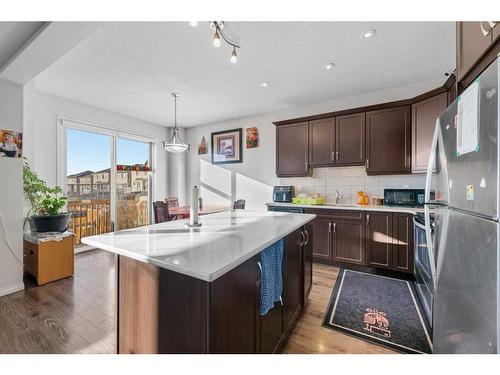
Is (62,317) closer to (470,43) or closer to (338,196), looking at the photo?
(470,43)

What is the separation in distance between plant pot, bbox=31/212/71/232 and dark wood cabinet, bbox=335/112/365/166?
154 inches

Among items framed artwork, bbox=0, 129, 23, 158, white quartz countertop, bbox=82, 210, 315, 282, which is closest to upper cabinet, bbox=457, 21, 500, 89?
white quartz countertop, bbox=82, 210, 315, 282

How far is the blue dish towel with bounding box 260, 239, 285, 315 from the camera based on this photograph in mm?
1256

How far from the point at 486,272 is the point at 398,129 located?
2.75 meters

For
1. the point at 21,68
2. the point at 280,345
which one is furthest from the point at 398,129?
the point at 21,68

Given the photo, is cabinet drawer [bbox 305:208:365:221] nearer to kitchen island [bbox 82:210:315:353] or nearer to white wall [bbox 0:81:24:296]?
kitchen island [bbox 82:210:315:353]

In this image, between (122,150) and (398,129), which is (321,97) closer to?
(398,129)

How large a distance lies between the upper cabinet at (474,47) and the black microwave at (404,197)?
6.61 ft

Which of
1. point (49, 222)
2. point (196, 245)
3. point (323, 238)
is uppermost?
point (196, 245)

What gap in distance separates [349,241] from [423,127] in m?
1.69

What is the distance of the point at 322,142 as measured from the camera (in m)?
3.64

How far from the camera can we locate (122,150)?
4.62m

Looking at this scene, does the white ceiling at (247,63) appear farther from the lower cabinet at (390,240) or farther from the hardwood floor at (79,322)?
the hardwood floor at (79,322)

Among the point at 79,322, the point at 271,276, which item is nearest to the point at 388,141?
the point at 271,276
